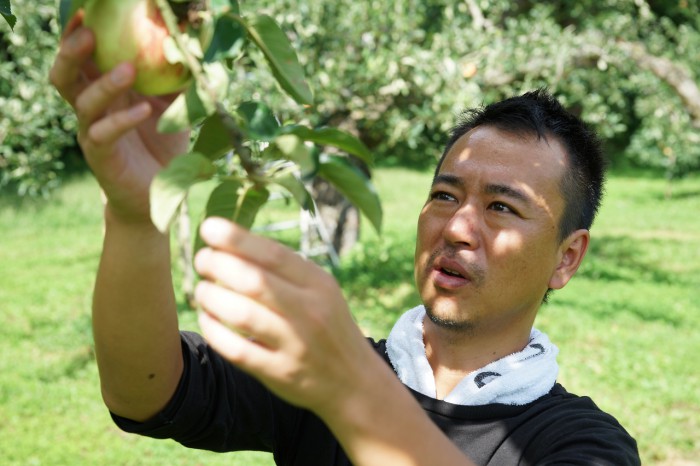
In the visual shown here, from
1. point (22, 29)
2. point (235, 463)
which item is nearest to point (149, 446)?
point (235, 463)

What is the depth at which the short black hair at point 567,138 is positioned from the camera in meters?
1.29

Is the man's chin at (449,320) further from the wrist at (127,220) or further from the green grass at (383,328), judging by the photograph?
the green grass at (383,328)

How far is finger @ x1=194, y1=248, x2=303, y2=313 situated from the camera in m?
0.57

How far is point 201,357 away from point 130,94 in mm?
526

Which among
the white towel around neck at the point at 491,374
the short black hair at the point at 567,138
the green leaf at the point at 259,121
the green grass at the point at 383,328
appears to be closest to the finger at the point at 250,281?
the green leaf at the point at 259,121

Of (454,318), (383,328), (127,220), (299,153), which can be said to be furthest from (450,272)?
(383,328)

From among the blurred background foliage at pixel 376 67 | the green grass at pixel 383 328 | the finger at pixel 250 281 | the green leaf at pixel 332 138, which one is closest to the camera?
the finger at pixel 250 281

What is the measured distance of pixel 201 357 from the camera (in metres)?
1.19

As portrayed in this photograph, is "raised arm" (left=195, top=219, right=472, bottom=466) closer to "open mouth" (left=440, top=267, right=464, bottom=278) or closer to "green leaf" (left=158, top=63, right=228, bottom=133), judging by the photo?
"green leaf" (left=158, top=63, right=228, bottom=133)

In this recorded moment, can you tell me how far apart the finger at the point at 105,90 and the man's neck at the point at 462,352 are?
0.71 meters

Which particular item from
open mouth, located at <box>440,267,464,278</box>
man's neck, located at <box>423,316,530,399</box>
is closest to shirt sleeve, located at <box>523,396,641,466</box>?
man's neck, located at <box>423,316,530,399</box>

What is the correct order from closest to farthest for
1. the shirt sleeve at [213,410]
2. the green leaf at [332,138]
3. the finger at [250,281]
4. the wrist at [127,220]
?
1. the finger at [250,281]
2. the green leaf at [332,138]
3. the wrist at [127,220]
4. the shirt sleeve at [213,410]

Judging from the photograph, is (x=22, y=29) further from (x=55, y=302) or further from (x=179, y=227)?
(x=55, y=302)

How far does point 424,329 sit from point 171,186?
805 mm
